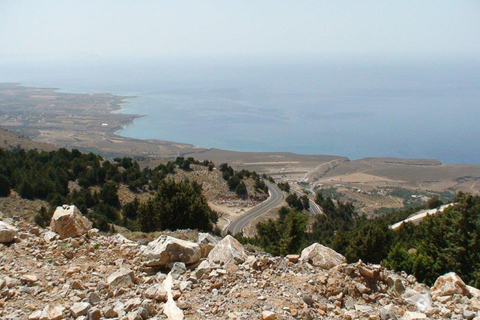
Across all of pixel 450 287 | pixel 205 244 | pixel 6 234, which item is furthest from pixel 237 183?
pixel 450 287

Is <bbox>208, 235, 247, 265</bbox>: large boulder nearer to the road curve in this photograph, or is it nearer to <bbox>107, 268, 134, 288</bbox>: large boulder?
<bbox>107, 268, 134, 288</bbox>: large boulder

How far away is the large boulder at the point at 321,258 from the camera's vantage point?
10320 mm

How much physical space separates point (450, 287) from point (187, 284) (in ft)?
21.2

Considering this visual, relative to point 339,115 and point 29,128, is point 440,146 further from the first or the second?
point 29,128

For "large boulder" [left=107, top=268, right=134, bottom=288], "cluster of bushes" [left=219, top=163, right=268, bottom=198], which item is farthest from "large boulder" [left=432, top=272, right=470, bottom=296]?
"cluster of bushes" [left=219, top=163, right=268, bottom=198]

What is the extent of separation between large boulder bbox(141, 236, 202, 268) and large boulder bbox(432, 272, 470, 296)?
6.13 m

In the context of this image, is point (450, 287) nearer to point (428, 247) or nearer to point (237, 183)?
point (428, 247)

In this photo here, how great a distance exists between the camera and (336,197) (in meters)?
76.6

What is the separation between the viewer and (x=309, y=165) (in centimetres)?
10831

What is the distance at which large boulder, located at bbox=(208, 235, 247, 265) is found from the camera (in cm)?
972

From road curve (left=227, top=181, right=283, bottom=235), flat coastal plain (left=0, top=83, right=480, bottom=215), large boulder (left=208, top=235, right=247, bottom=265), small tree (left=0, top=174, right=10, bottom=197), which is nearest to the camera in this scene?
large boulder (left=208, top=235, right=247, bottom=265)

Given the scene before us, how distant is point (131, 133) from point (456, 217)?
138674 millimetres

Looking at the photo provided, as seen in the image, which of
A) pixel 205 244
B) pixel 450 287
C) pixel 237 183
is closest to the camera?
pixel 450 287

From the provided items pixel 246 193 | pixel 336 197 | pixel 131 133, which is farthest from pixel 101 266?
pixel 131 133
